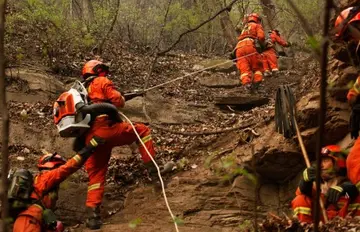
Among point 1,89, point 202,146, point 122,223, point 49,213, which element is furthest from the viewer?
point 202,146

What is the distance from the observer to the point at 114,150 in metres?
9.55

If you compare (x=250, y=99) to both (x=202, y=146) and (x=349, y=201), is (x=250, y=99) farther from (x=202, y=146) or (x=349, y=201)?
(x=349, y=201)

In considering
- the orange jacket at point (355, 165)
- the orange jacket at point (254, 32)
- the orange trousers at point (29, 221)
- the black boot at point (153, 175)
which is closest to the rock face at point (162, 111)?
the orange jacket at point (254, 32)

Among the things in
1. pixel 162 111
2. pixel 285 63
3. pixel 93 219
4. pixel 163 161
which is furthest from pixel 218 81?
pixel 93 219

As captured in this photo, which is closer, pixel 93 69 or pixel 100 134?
pixel 100 134

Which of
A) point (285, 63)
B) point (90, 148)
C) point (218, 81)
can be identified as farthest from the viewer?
point (285, 63)

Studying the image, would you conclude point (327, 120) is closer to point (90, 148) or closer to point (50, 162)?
point (90, 148)

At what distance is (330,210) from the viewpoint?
5988 millimetres

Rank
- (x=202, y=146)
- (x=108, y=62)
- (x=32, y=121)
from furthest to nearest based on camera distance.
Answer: (x=108, y=62) < (x=32, y=121) < (x=202, y=146)

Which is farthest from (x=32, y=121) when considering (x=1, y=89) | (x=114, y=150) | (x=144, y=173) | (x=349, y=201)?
(x=1, y=89)

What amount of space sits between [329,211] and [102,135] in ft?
10.9

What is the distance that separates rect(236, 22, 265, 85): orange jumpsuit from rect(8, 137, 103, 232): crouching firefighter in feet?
16.7

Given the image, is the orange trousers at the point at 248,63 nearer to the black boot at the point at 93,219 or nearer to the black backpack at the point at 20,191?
the black boot at the point at 93,219

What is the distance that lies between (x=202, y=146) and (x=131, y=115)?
2023 millimetres
